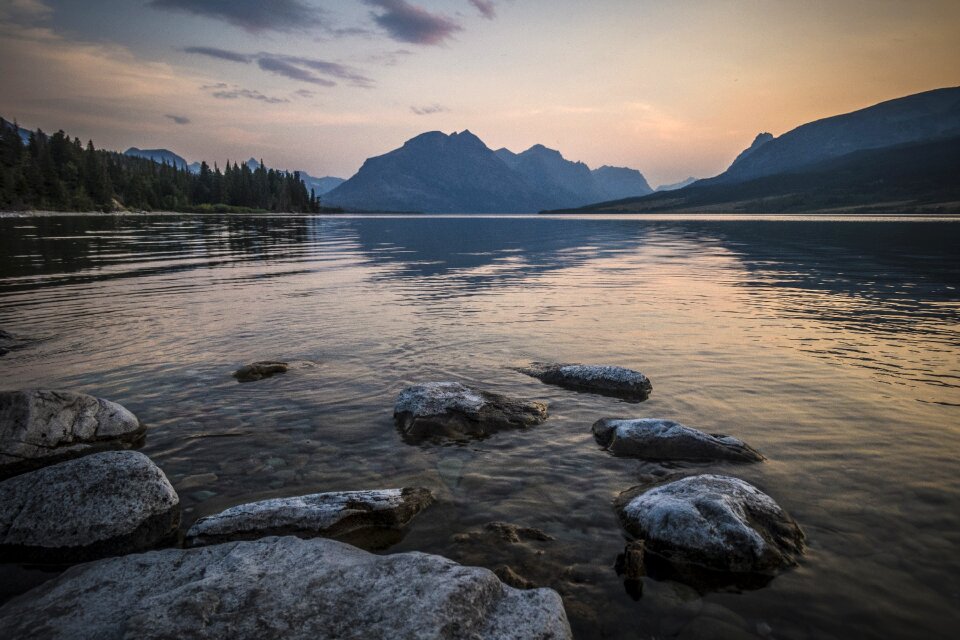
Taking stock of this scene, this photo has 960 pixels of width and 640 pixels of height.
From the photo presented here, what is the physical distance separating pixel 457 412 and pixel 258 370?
263 inches

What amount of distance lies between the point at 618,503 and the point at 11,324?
23827mm

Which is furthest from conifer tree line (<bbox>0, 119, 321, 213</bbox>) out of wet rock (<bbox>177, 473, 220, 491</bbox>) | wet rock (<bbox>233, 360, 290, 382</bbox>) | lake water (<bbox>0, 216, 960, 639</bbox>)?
wet rock (<bbox>177, 473, 220, 491</bbox>)

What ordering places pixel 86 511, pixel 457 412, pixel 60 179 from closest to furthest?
pixel 86 511
pixel 457 412
pixel 60 179

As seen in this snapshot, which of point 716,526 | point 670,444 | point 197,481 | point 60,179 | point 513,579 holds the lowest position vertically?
point 197,481

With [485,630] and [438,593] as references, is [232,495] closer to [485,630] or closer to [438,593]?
[438,593]

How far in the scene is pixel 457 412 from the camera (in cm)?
1095

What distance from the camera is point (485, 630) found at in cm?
464

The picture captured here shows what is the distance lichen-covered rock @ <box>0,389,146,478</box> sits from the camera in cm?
875

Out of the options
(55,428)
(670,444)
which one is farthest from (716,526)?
(55,428)

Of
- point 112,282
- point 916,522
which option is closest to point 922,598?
point 916,522

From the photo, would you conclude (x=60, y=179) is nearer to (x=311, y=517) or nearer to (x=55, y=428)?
(x=55, y=428)

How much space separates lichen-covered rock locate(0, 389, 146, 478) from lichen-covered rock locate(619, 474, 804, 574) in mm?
9776

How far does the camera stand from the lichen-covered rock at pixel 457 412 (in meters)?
10.6

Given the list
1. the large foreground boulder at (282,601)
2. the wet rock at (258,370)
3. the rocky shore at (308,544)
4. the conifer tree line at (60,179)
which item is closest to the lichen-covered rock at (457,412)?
the rocky shore at (308,544)
